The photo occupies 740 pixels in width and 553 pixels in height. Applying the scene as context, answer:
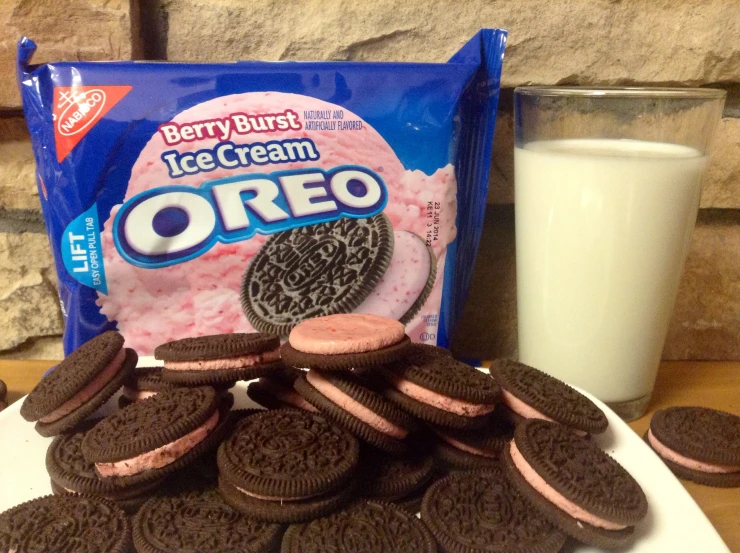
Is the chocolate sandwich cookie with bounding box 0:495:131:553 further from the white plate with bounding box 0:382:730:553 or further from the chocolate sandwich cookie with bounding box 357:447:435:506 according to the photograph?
the chocolate sandwich cookie with bounding box 357:447:435:506

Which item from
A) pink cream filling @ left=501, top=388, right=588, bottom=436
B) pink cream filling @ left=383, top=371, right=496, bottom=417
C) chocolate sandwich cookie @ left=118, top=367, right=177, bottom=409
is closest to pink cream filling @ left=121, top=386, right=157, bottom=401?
chocolate sandwich cookie @ left=118, top=367, right=177, bottom=409

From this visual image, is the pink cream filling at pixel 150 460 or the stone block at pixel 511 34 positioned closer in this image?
the pink cream filling at pixel 150 460

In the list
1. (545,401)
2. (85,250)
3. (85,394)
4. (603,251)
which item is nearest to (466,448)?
(545,401)

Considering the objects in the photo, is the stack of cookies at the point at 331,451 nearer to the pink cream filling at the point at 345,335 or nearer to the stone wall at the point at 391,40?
the pink cream filling at the point at 345,335

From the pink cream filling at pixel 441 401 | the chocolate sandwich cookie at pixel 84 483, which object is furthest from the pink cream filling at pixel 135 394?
the pink cream filling at pixel 441 401

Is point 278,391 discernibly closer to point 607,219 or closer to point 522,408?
point 522,408

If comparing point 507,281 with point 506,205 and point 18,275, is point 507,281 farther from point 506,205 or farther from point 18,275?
point 18,275
